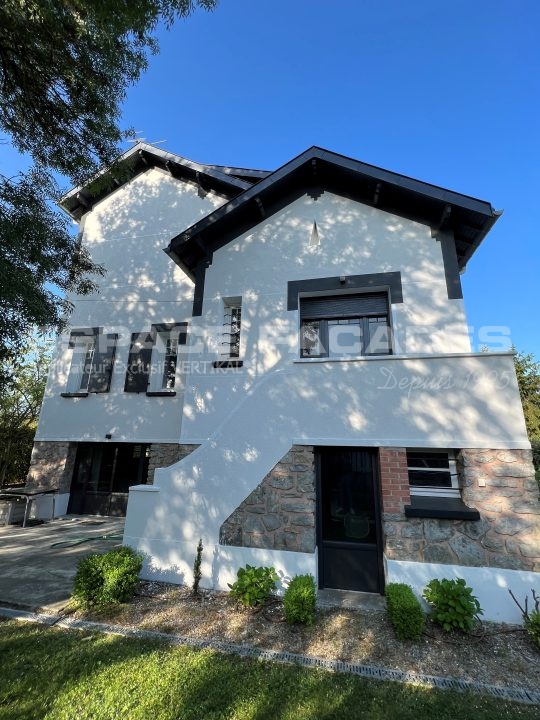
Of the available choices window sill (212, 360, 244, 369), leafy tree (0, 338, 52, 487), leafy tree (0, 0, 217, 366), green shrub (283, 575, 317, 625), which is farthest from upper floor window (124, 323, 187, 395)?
green shrub (283, 575, 317, 625)

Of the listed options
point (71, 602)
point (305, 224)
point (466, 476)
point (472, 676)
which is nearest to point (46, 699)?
point (71, 602)

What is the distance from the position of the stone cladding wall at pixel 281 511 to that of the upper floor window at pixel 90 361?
747cm

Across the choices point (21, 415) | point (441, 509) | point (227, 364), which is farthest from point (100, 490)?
point (441, 509)

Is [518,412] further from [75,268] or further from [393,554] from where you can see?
[75,268]

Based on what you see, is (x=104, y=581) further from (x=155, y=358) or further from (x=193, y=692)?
(x=155, y=358)

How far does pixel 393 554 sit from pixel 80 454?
1023 centimetres

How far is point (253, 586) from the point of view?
4.62 metres

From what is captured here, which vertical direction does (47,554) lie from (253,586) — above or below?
below

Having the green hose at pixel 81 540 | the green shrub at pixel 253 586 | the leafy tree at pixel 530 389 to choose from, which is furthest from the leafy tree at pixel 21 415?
the leafy tree at pixel 530 389

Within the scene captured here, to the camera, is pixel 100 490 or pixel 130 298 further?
pixel 130 298

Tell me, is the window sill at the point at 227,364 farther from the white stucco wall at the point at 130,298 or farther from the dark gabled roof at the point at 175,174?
the dark gabled roof at the point at 175,174

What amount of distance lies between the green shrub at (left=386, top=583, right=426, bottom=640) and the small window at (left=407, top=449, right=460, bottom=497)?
1521 mm

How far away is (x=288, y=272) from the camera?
7367 mm

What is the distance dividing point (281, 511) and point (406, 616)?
200cm
